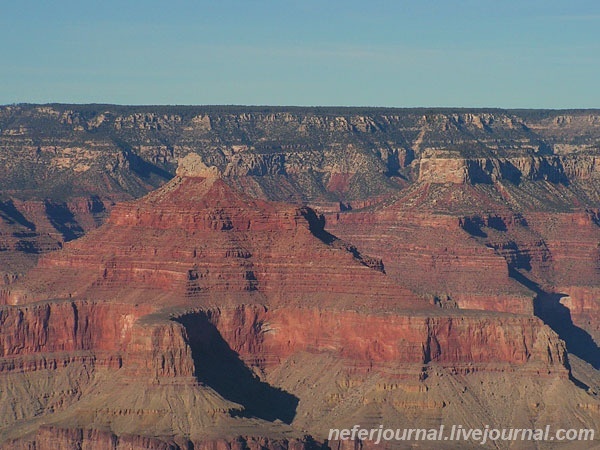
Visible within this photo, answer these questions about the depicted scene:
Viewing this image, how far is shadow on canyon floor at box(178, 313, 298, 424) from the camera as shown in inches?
5384

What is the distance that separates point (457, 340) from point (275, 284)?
1344 centimetres

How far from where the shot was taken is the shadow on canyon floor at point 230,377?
13675 centimetres

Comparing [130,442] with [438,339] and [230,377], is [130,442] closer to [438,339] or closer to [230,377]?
[230,377]

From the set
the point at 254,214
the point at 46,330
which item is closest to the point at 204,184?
the point at 254,214

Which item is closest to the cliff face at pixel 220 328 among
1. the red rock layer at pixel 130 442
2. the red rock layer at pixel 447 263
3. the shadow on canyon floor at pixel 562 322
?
the red rock layer at pixel 130 442

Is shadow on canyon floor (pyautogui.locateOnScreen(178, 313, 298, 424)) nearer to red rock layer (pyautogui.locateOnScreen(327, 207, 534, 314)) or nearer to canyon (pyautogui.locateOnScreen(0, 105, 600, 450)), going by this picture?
canyon (pyautogui.locateOnScreen(0, 105, 600, 450))

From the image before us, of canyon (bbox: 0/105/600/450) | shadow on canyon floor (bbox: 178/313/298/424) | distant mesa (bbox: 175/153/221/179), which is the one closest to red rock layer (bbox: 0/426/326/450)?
canyon (bbox: 0/105/600/450)

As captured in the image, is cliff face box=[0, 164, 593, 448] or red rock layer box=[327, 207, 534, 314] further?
red rock layer box=[327, 207, 534, 314]

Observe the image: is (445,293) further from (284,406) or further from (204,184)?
(284,406)

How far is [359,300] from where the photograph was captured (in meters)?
144

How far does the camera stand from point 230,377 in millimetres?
141000

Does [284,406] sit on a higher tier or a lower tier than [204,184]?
lower

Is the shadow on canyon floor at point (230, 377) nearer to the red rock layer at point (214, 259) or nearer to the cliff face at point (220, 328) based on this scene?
the cliff face at point (220, 328)

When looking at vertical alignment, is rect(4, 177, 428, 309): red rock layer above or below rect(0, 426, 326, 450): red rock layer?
above
